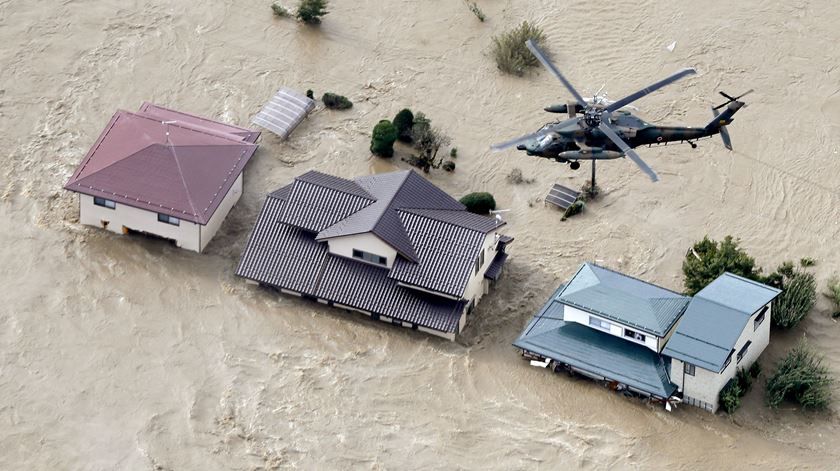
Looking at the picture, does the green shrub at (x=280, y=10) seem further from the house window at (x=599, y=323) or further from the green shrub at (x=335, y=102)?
the house window at (x=599, y=323)

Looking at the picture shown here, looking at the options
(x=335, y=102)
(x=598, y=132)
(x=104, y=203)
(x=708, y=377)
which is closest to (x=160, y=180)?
(x=104, y=203)

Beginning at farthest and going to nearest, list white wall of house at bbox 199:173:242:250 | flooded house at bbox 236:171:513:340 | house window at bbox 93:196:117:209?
white wall of house at bbox 199:173:242:250 < house window at bbox 93:196:117:209 < flooded house at bbox 236:171:513:340

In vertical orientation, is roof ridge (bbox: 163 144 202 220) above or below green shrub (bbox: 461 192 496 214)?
below

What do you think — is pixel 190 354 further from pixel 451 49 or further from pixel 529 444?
pixel 451 49

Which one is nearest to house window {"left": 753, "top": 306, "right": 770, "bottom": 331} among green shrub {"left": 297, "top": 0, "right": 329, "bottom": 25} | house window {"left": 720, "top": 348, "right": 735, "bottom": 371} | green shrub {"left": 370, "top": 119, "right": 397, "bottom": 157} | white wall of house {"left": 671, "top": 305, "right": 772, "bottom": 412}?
white wall of house {"left": 671, "top": 305, "right": 772, "bottom": 412}

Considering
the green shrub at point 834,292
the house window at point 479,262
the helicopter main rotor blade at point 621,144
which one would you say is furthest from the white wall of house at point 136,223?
the green shrub at point 834,292

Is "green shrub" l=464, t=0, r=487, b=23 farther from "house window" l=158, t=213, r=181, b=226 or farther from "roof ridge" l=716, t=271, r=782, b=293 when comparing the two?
"roof ridge" l=716, t=271, r=782, b=293
